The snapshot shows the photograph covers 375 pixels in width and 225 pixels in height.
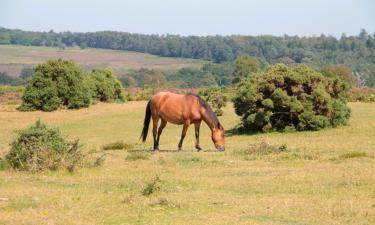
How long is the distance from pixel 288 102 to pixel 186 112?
9.15 meters

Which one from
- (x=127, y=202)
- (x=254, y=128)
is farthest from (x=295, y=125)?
(x=127, y=202)

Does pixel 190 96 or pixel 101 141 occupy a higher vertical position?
pixel 190 96

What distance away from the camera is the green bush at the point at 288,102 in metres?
29.1

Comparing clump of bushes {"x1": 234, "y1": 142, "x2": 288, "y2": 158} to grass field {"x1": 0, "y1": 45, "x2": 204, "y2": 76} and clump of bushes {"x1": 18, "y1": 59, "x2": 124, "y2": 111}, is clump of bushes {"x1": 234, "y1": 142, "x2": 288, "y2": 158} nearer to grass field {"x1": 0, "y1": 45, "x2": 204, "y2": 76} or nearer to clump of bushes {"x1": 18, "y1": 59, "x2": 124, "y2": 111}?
clump of bushes {"x1": 18, "y1": 59, "x2": 124, "y2": 111}

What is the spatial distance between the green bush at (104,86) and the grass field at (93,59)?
90134 mm

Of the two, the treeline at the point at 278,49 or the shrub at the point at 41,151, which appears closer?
the shrub at the point at 41,151

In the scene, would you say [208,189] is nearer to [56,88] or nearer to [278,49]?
[56,88]

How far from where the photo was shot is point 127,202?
1127cm

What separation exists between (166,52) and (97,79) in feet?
444

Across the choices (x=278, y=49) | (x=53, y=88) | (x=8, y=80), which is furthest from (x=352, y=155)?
(x=278, y=49)

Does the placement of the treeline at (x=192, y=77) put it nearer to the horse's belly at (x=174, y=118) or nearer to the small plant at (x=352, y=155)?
the horse's belly at (x=174, y=118)

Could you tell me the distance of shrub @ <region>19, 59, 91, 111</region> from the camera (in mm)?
43750

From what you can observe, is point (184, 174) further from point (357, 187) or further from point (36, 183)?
point (357, 187)

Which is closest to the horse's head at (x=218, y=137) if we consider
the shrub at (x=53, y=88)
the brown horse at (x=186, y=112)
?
the brown horse at (x=186, y=112)
